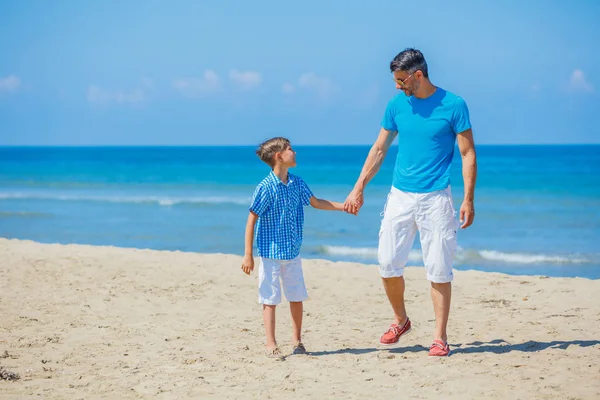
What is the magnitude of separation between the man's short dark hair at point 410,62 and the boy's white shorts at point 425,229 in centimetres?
87

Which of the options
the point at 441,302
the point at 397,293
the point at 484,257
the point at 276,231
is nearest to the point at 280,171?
the point at 276,231

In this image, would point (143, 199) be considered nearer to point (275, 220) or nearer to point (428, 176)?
point (275, 220)

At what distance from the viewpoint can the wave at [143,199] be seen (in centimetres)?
2605

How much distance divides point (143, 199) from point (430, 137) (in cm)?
2343

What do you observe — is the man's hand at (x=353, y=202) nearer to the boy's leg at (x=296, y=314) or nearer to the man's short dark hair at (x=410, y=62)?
the boy's leg at (x=296, y=314)

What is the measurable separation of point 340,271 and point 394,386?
15.5 ft

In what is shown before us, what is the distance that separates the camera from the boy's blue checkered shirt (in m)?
5.24

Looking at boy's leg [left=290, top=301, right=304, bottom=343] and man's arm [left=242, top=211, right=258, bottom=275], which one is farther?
boy's leg [left=290, top=301, right=304, bottom=343]

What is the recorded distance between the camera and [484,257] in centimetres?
1270

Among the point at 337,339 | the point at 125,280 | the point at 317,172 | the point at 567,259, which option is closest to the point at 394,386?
the point at 337,339

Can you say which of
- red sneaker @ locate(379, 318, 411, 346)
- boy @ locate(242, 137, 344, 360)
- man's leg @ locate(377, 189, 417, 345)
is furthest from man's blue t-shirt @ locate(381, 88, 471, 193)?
red sneaker @ locate(379, 318, 411, 346)

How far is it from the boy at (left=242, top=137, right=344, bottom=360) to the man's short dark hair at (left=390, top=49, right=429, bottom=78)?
964 mm

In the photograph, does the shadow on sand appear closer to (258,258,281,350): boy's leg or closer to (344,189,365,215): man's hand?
(258,258,281,350): boy's leg

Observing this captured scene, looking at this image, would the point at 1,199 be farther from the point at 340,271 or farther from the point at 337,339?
the point at 337,339
